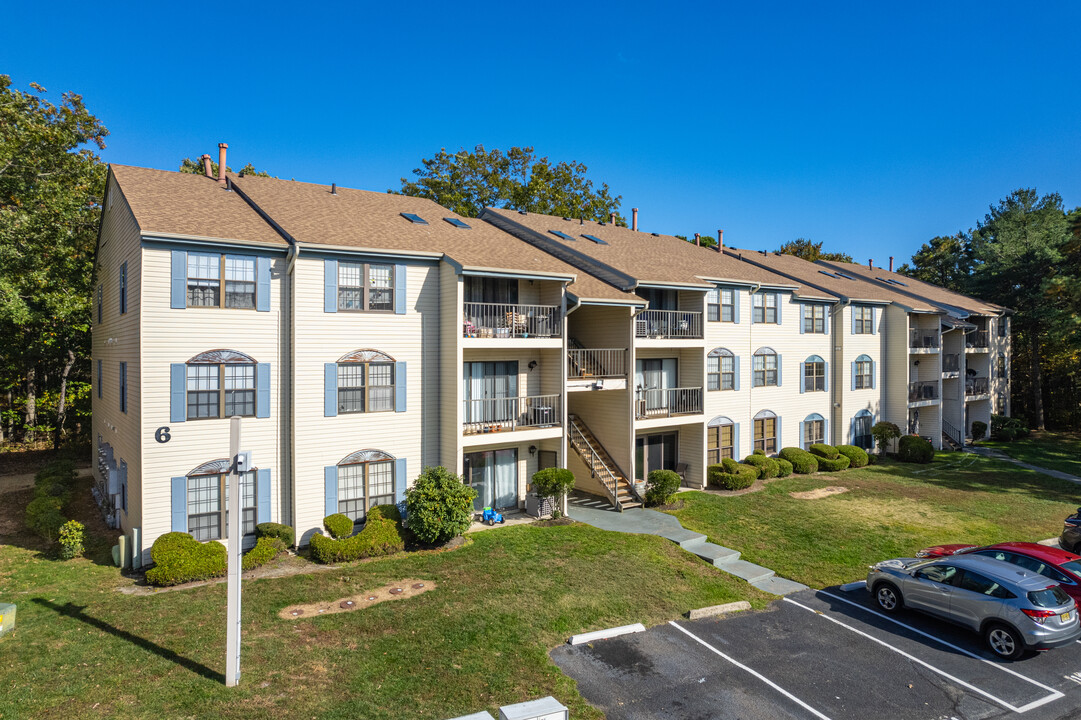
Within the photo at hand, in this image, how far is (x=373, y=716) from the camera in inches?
354

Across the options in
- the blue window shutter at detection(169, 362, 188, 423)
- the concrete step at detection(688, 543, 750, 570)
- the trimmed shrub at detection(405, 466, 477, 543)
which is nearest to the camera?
the blue window shutter at detection(169, 362, 188, 423)

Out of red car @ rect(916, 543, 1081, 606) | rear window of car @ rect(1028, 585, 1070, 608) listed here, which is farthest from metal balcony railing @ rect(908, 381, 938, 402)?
rear window of car @ rect(1028, 585, 1070, 608)

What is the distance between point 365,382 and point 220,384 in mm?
3825

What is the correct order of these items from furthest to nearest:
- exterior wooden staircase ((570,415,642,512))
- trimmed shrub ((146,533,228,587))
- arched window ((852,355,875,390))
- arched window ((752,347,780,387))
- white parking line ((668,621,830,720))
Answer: arched window ((852,355,875,390))
arched window ((752,347,780,387))
exterior wooden staircase ((570,415,642,512))
trimmed shrub ((146,533,228,587))
white parking line ((668,621,830,720))

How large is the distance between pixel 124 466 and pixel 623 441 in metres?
16.3

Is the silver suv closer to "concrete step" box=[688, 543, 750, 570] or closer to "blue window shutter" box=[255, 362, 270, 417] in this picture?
"concrete step" box=[688, 543, 750, 570]

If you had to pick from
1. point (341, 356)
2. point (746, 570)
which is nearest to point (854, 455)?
point (746, 570)

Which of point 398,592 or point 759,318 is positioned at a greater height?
point 759,318

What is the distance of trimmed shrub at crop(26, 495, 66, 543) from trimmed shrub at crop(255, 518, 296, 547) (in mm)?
6344

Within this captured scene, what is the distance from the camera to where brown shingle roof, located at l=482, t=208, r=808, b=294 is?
81.1 ft

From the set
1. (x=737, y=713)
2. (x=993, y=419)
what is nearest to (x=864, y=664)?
(x=737, y=713)

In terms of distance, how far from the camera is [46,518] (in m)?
17.6

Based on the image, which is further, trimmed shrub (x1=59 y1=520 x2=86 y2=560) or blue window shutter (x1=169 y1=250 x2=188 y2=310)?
trimmed shrub (x1=59 y1=520 x2=86 y2=560)

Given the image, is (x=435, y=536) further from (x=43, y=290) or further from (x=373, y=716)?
(x=43, y=290)
